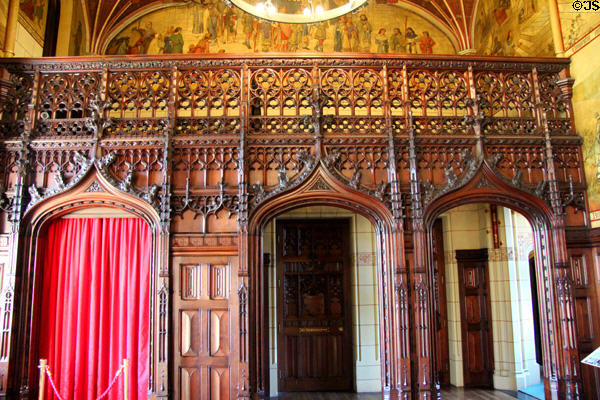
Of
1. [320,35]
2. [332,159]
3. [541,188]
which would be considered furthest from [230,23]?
[541,188]

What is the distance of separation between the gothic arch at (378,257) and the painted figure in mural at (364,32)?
169 inches

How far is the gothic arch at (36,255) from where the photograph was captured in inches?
225

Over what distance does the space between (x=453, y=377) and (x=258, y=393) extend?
14.3 ft

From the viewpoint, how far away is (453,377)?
27.5ft

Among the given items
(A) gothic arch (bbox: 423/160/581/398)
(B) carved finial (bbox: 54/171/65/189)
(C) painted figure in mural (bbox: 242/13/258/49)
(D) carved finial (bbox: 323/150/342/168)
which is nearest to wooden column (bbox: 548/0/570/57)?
(A) gothic arch (bbox: 423/160/581/398)

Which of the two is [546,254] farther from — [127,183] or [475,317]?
[127,183]

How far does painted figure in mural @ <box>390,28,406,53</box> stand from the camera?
30.8 ft

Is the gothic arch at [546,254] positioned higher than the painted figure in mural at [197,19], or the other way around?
the painted figure in mural at [197,19]

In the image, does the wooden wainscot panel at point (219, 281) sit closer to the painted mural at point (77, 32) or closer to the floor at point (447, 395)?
the floor at point (447, 395)

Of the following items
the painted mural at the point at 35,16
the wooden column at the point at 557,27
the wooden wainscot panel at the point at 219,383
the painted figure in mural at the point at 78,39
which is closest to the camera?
the wooden wainscot panel at the point at 219,383

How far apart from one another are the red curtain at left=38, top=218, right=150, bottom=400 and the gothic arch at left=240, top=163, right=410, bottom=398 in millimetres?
1548

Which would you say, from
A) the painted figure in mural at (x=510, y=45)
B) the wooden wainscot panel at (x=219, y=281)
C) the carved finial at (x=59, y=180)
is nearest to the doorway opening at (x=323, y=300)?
the wooden wainscot panel at (x=219, y=281)

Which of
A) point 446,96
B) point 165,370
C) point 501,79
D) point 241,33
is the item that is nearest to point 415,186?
point 446,96

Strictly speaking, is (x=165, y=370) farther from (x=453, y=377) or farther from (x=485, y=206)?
(x=485, y=206)
